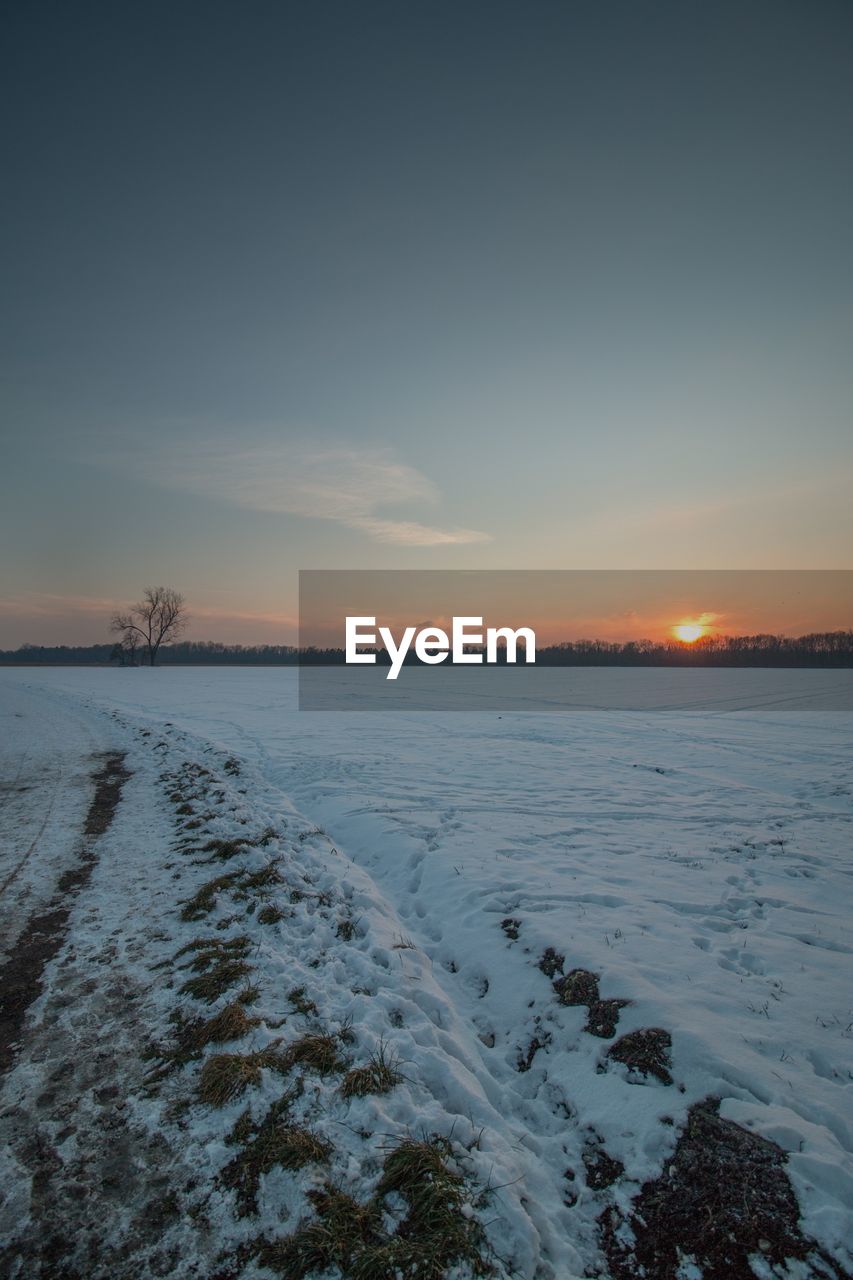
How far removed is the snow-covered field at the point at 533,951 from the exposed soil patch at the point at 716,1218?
0.08 metres

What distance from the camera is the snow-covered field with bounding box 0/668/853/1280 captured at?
12.2 feet

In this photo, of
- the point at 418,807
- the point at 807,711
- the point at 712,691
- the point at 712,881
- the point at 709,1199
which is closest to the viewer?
the point at 709,1199

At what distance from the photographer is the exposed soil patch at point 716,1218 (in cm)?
315

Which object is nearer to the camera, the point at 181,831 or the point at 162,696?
the point at 181,831

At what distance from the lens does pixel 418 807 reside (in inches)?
458

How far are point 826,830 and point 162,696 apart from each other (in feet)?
121

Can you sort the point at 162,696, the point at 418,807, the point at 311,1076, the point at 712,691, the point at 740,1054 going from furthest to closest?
the point at 712,691
the point at 162,696
the point at 418,807
the point at 740,1054
the point at 311,1076

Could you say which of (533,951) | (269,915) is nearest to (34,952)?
(269,915)

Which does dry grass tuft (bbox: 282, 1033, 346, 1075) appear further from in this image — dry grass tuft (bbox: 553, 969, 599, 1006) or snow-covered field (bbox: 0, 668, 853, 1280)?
dry grass tuft (bbox: 553, 969, 599, 1006)

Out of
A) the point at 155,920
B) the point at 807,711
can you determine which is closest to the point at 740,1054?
the point at 155,920

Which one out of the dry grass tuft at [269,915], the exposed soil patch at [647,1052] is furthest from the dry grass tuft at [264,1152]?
the dry grass tuft at [269,915]

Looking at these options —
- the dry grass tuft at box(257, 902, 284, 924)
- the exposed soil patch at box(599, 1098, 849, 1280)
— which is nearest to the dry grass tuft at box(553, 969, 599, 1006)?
the exposed soil patch at box(599, 1098, 849, 1280)

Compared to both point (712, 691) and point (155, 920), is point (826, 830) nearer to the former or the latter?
point (155, 920)

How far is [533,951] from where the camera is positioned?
20.5 feet
